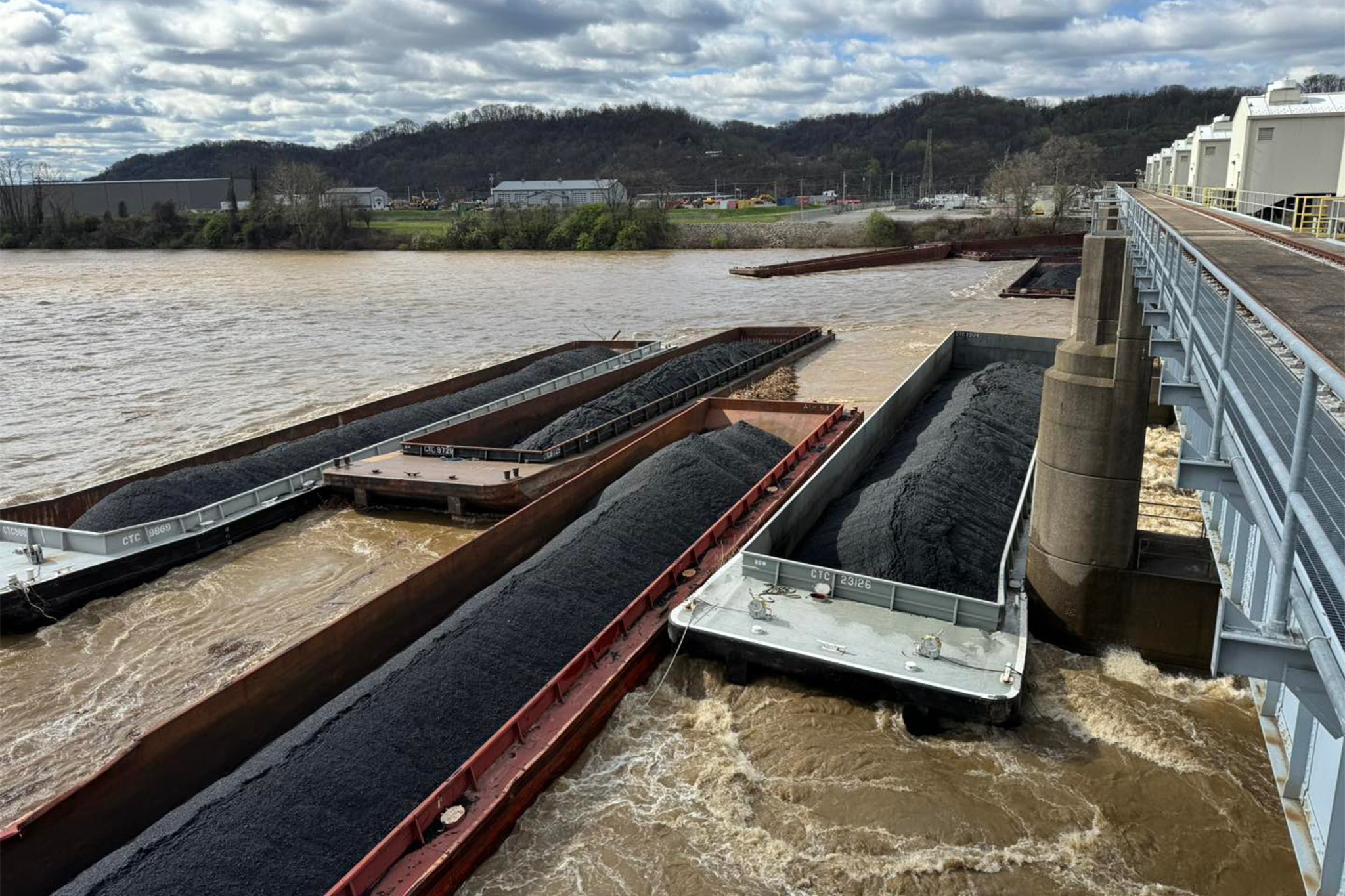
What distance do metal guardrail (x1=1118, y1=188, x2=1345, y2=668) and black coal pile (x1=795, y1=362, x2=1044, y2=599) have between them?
10.4 ft

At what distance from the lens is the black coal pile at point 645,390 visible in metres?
17.2

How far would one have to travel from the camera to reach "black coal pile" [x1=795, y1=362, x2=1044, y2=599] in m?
10.6

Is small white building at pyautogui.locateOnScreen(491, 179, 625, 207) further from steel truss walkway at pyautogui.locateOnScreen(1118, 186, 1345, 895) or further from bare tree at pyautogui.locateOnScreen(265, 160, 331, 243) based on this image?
steel truss walkway at pyautogui.locateOnScreen(1118, 186, 1345, 895)

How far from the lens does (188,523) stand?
13.7 meters

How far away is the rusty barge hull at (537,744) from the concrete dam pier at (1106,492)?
161 inches

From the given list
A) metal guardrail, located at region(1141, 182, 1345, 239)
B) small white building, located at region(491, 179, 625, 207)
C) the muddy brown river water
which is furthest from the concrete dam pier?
small white building, located at region(491, 179, 625, 207)

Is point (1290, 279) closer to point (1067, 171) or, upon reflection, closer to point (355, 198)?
point (1067, 171)

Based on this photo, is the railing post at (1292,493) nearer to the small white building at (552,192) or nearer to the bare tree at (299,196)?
the bare tree at (299,196)

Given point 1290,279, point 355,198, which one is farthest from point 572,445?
point 355,198

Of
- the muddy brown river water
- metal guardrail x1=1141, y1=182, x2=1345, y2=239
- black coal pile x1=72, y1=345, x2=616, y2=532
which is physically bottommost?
the muddy brown river water

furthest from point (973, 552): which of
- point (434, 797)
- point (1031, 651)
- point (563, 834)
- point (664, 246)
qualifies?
point (664, 246)

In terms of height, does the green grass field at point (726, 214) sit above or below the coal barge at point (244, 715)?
above

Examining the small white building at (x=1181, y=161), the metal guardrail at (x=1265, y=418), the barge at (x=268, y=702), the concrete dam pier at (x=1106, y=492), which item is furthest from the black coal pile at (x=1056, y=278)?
the metal guardrail at (x=1265, y=418)

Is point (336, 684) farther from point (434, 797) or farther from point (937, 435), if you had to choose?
point (937, 435)
